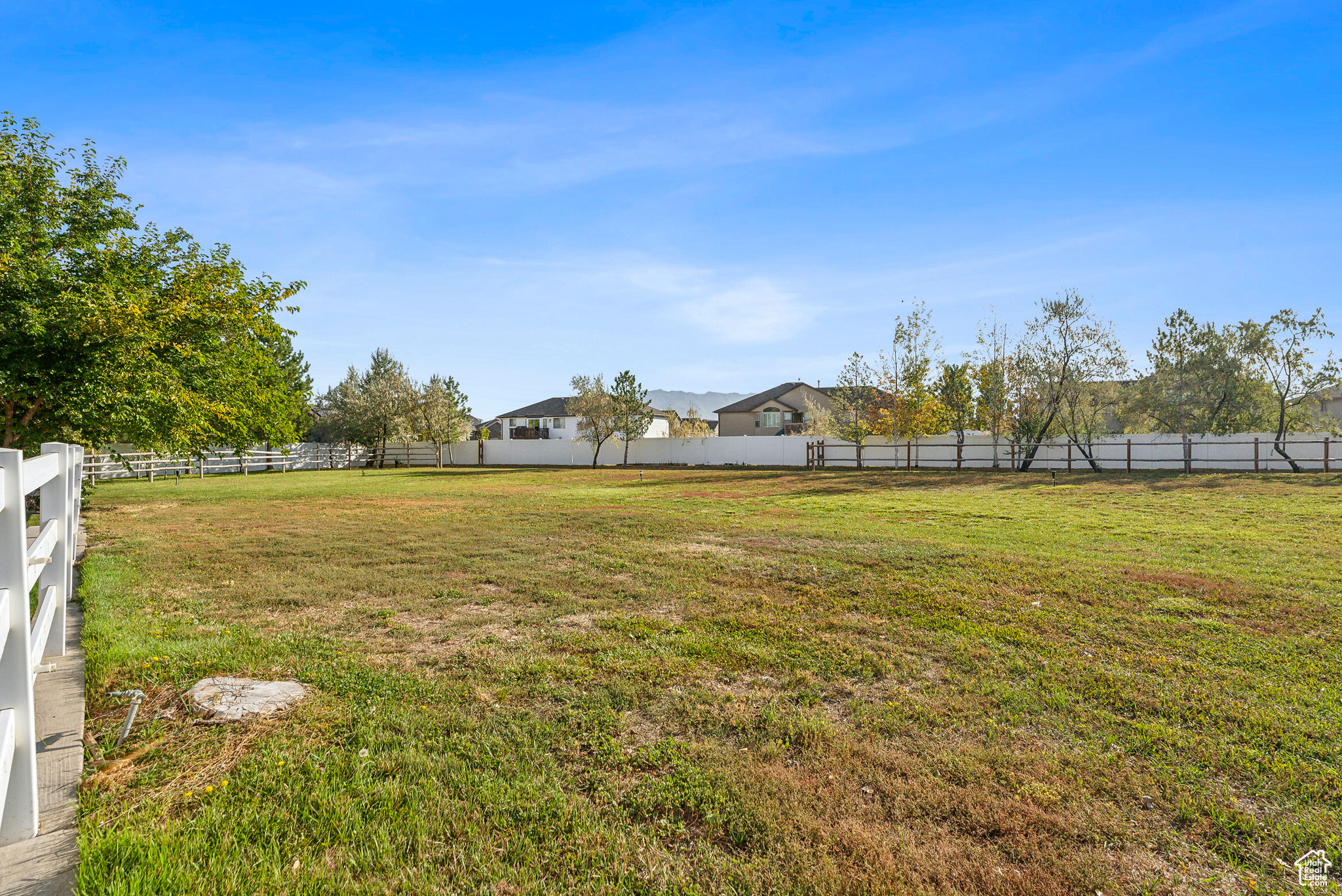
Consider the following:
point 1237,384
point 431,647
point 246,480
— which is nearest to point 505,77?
point 431,647

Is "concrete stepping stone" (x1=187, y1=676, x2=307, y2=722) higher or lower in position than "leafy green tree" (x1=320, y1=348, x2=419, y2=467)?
lower

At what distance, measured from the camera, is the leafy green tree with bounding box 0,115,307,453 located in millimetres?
11406

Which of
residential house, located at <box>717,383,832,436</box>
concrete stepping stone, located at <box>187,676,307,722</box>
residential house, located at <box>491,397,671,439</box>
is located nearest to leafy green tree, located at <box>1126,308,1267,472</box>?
residential house, located at <box>717,383,832,436</box>

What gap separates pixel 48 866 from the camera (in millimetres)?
2168

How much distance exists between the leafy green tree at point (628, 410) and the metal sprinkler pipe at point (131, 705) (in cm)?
3759

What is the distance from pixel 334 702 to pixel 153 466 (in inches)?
1107

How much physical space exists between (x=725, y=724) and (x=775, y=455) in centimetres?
3558

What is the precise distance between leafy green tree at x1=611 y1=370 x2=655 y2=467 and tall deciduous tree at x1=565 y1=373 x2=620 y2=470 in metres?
0.30

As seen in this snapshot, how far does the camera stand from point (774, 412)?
180 feet

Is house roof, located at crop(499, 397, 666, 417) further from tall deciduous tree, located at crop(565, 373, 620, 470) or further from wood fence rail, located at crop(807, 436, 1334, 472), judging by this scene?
wood fence rail, located at crop(807, 436, 1334, 472)

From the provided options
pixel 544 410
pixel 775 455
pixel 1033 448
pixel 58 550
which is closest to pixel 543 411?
pixel 544 410

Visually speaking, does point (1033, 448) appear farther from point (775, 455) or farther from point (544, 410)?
point (544, 410)

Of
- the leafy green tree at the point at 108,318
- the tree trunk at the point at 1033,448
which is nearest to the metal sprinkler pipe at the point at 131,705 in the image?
the leafy green tree at the point at 108,318

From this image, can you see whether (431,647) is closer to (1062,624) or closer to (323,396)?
(1062,624)
